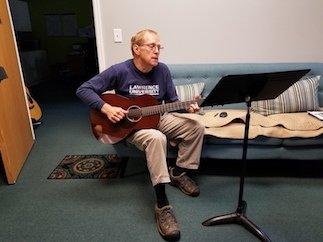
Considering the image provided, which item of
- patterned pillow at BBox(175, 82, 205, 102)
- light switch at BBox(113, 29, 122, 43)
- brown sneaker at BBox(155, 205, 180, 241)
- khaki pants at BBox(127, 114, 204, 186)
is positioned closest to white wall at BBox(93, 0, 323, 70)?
light switch at BBox(113, 29, 122, 43)

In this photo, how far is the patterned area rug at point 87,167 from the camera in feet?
7.27

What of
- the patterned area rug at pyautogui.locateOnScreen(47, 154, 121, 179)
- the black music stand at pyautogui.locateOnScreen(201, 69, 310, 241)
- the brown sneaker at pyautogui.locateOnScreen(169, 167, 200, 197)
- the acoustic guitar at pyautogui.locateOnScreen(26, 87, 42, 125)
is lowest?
the patterned area rug at pyautogui.locateOnScreen(47, 154, 121, 179)

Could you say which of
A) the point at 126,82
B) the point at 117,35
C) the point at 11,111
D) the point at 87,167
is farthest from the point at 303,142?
the point at 11,111

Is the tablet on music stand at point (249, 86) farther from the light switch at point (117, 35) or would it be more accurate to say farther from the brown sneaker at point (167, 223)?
the light switch at point (117, 35)

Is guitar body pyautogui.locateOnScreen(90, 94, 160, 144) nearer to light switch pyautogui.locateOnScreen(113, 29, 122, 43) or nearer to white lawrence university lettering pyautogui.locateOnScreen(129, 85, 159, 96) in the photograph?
white lawrence university lettering pyautogui.locateOnScreen(129, 85, 159, 96)

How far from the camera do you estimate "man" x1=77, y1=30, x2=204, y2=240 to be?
66.1 inches

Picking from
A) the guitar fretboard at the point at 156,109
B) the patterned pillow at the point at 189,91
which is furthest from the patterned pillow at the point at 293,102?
the guitar fretboard at the point at 156,109

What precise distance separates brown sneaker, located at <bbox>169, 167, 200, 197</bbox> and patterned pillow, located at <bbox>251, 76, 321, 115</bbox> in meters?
0.79

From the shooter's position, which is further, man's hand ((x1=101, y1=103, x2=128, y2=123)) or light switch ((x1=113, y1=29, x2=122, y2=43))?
light switch ((x1=113, y1=29, x2=122, y2=43))

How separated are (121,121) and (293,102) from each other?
52.4 inches

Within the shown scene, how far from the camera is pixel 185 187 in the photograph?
193 centimetres

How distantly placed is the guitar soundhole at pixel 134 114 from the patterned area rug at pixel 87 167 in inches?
24.4

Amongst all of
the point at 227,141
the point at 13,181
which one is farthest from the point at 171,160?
the point at 13,181

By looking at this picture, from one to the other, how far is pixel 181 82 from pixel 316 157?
3.78ft
